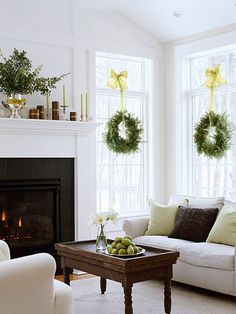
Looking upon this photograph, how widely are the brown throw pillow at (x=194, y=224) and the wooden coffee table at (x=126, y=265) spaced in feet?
3.18

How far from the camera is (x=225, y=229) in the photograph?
16.9ft

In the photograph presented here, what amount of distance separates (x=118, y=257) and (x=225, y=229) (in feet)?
4.38

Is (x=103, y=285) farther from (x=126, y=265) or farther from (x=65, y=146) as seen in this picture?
(x=65, y=146)

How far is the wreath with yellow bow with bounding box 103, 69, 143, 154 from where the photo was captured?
657 centimetres

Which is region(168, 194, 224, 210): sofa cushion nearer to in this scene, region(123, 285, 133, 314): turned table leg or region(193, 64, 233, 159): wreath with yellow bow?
region(193, 64, 233, 159): wreath with yellow bow

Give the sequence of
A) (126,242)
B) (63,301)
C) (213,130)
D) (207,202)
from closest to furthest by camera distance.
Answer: (63,301), (126,242), (207,202), (213,130)

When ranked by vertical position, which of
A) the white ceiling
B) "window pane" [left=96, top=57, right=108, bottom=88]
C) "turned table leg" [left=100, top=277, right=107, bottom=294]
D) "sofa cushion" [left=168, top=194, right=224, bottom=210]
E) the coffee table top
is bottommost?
"turned table leg" [left=100, top=277, right=107, bottom=294]

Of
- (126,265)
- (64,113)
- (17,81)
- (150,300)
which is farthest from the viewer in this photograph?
(64,113)

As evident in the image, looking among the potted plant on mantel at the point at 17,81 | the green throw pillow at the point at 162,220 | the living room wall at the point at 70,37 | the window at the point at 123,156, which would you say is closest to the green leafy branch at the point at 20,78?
the potted plant on mantel at the point at 17,81

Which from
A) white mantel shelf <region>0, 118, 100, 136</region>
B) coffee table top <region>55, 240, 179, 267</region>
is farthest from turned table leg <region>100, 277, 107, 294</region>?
white mantel shelf <region>0, 118, 100, 136</region>

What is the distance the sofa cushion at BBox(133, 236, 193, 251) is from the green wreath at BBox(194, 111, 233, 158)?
50.5 inches

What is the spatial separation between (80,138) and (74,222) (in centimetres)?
94

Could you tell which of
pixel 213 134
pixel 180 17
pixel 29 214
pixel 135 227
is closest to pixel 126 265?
pixel 135 227

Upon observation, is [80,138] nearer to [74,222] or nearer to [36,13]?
[74,222]
